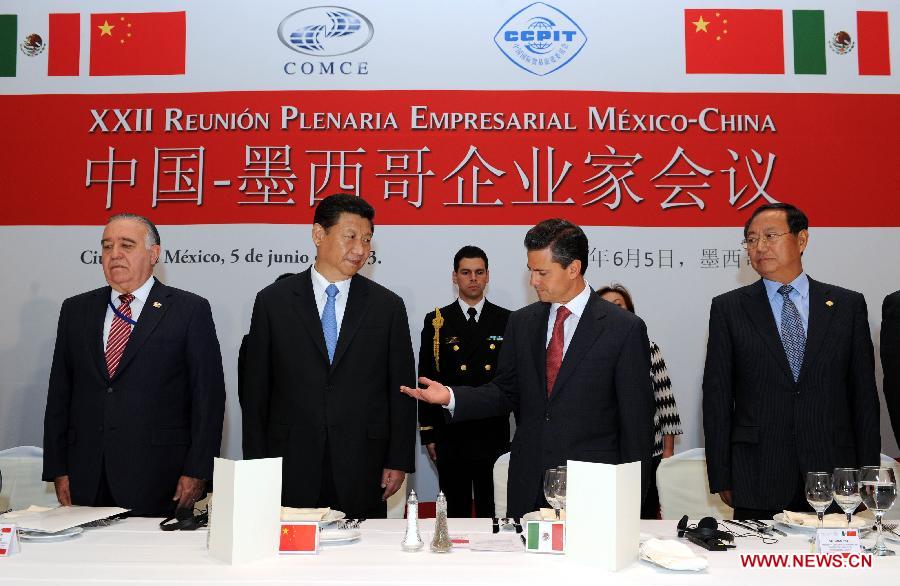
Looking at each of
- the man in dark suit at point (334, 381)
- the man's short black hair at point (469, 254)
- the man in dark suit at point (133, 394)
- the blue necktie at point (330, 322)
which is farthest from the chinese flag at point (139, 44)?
the blue necktie at point (330, 322)

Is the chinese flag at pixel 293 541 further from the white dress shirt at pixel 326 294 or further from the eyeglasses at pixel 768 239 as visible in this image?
the eyeglasses at pixel 768 239

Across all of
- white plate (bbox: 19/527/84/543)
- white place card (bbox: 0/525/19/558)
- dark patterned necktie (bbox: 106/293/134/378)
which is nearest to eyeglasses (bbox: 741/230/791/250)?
dark patterned necktie (bbox: 106/293/134/378)

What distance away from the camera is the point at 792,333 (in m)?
3.12

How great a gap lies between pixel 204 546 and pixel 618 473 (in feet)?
3.28

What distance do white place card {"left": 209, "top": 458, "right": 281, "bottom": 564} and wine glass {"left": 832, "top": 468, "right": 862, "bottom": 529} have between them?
4.36 ft

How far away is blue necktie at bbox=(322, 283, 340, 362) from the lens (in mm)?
3193

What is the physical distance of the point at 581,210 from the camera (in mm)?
4957

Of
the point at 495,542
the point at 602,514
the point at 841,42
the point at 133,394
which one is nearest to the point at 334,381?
the point at 133,394

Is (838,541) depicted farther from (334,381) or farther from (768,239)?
(334,381)

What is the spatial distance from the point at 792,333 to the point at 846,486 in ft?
3.67

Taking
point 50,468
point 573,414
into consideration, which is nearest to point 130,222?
point 50,468

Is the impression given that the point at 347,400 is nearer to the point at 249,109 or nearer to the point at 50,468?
the point at 50,468

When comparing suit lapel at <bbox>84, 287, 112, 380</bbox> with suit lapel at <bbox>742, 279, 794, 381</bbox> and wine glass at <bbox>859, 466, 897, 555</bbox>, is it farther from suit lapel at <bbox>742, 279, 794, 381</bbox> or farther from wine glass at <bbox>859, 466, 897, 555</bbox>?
wine glass at <bbox>859, 466, 897, 555</bbox>

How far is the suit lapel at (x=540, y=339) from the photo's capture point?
2877 millimetres
